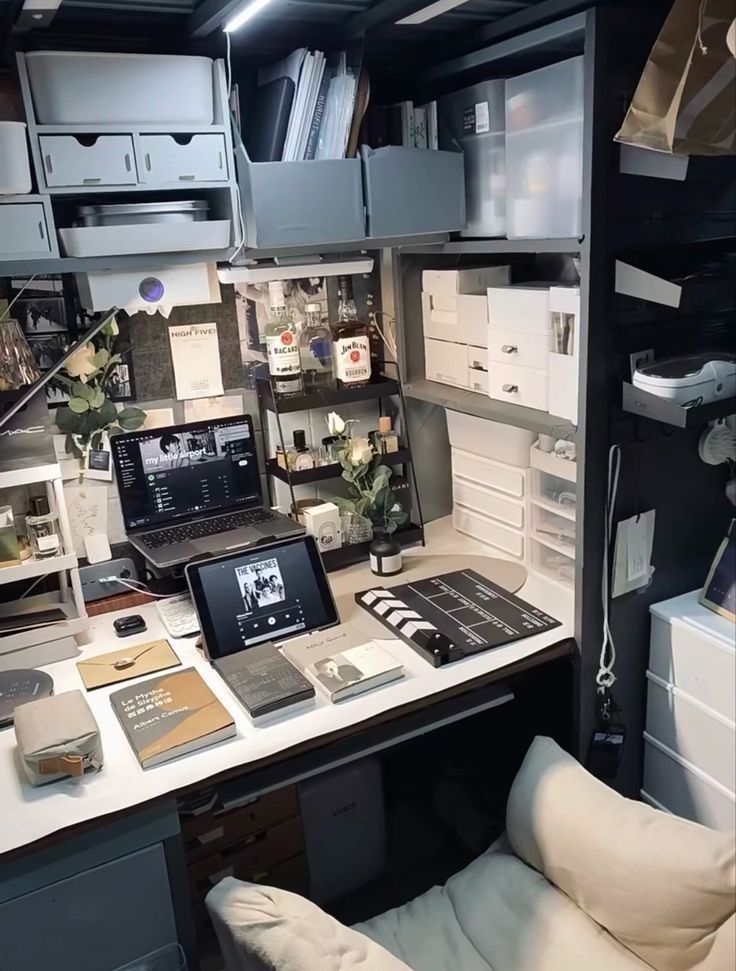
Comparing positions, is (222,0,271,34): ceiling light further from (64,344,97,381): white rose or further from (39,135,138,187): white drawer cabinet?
(64,344,97,381): white rose

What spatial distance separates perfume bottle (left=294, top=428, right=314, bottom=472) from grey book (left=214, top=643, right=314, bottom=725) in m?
0.50

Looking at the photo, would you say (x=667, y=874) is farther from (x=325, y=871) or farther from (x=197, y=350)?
(x=197, y=350)

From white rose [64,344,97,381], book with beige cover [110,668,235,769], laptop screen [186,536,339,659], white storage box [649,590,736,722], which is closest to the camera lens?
book with beige cover [110,668,235,769]

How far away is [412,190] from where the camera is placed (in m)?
1.69

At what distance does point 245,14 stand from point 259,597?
1099 millimetres

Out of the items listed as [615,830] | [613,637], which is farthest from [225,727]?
[613,637]

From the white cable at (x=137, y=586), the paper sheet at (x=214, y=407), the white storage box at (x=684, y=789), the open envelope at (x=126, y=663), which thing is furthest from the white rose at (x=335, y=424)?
the white storage box at (x=684, y=789)

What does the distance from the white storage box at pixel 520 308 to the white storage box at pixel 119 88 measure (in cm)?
70

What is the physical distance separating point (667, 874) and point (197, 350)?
4.77ft

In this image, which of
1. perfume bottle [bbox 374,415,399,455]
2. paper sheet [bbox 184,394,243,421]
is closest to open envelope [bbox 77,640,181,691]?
paper sheet [bbox 184,394,243,421]

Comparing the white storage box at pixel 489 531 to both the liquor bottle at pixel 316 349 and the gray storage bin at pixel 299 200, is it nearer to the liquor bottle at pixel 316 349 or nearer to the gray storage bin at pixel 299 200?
the liquor bottle at pixel 316 349

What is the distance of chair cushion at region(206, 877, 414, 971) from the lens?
113 centimetres

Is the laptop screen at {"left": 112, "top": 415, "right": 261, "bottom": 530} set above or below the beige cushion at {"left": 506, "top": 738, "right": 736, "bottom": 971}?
above

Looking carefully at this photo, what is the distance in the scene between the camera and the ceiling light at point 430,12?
4.57 feet
